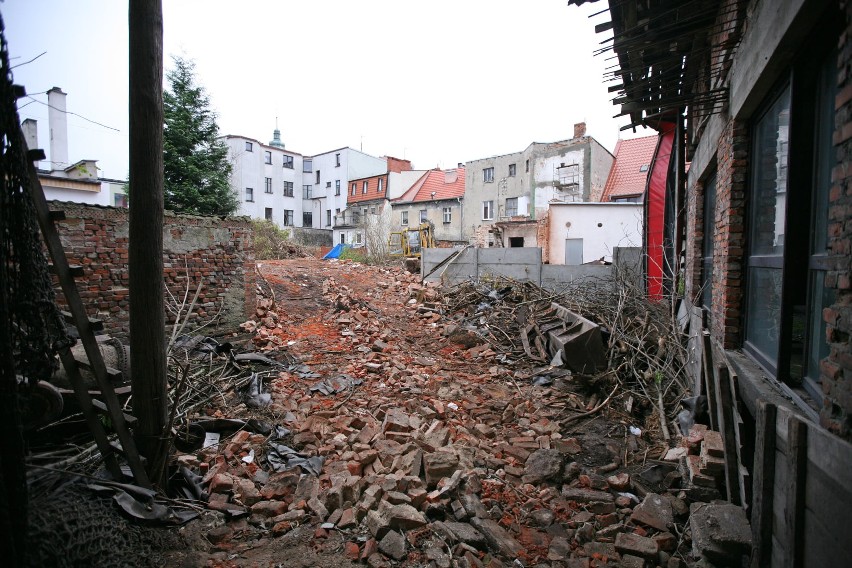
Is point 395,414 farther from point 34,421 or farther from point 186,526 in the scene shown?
point 34,421

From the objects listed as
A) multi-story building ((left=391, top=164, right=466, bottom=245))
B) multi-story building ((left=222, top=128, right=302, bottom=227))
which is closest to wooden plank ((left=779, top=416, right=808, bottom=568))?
multi-story building ((left=391, top=164, right=466, bottom=245))

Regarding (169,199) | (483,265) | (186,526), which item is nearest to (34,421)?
(186,526)

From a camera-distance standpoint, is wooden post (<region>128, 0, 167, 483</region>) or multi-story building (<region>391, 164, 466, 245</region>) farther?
multi-story building (<region>391, 164, 466, 245</region>)

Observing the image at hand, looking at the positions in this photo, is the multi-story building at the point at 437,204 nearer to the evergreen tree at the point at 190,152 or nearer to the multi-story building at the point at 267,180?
the multi-story building at the point at 267,180

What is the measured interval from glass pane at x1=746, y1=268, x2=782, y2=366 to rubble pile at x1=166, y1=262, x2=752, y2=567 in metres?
0.95

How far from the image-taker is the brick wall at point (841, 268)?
5.86 ft

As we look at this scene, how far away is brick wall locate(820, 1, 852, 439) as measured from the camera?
1786 mm

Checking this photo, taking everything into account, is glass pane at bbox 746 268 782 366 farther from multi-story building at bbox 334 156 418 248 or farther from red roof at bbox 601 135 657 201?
multi-story building at bbox 334 156 418 248

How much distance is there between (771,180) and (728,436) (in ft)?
6.52

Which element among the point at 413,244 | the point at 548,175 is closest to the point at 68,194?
the point at 413,244

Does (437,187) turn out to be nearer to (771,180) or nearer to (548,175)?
(548,175)

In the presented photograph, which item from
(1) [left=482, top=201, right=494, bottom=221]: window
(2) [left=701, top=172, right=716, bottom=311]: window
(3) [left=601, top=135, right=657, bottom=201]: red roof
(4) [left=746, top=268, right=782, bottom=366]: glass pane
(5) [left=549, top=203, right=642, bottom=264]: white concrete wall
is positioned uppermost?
(3) [left=601, top=135, right=657, bottom=201]: red roof

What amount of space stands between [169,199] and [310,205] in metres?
31.8

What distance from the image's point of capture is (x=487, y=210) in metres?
34.5
